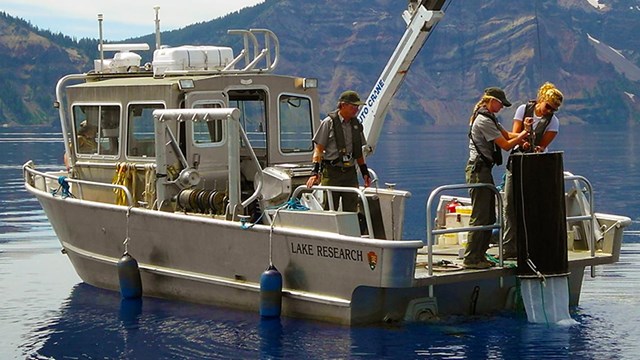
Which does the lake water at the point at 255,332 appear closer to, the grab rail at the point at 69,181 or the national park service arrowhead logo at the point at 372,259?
the national park service arrowhead logo at the point at 372,259

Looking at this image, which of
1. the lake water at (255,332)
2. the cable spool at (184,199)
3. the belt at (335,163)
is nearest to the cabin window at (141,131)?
the cable spool at (184,199)

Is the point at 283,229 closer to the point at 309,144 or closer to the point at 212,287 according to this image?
the point at 212,287

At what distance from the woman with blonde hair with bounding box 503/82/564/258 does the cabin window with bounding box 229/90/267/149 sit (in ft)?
12.2

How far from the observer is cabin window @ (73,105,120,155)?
16172mm

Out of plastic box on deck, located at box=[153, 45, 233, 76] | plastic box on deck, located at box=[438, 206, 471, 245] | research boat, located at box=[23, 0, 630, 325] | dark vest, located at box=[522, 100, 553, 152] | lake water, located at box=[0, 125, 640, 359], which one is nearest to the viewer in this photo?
lake water, located at box=[0, 125, 640, 359]

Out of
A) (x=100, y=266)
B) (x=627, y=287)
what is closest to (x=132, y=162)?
(x=100, y=266)

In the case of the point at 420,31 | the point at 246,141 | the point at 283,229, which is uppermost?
the point at 420,31

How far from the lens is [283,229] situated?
521 inches

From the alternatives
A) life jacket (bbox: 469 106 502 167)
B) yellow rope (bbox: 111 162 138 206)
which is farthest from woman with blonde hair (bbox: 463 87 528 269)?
yellow rope (bbox: 111 162 138 206)

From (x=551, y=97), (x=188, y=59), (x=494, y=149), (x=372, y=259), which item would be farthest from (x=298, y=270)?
(x=188, y=59)

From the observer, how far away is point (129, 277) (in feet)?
49.6

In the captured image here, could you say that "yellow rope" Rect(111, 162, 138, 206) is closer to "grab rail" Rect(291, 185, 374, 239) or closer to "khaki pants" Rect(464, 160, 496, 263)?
"grab rail" Rect(291, 185, 374, 239)

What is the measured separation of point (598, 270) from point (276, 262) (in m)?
6.05

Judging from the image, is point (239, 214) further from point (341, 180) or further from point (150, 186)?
point (150, 186)
